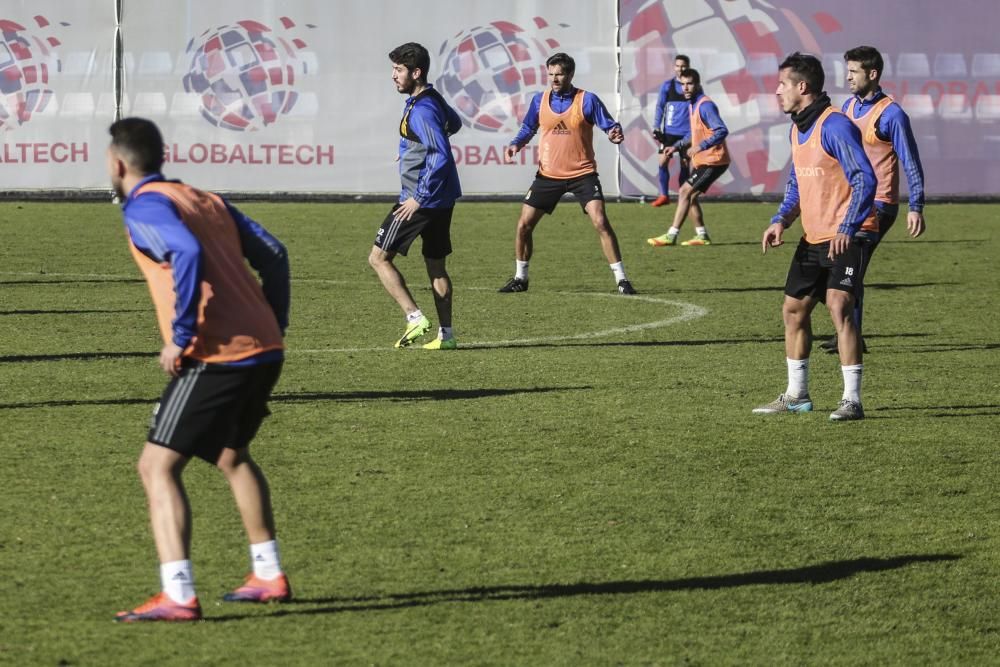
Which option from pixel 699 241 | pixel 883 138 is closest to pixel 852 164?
pixel 883 138

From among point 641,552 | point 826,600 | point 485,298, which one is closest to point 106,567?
point 641,552

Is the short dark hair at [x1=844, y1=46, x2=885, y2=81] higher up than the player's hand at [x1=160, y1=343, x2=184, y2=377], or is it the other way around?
the short dark hair at [x1=844, y1=46, x2=885, y2=81]

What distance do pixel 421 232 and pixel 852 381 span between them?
4.06 metres

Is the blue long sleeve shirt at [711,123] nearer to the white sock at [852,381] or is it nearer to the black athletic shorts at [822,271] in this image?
the black athletic shorts at [822,271]

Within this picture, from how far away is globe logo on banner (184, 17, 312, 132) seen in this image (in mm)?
29438

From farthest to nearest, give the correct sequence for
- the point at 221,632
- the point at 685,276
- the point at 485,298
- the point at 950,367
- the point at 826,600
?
the point at 685,276, the point at 485,298, the point at 950,367, the point at 826,600, the point at 221,632

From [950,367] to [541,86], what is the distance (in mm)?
17729

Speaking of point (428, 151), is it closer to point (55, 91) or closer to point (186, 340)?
point (186, 340)

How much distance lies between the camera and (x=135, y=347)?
12.9 m

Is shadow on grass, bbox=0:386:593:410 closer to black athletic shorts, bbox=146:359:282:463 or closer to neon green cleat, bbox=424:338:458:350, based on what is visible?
neon green cleat, bbox=424:338:458:350

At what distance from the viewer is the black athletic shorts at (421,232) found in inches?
513

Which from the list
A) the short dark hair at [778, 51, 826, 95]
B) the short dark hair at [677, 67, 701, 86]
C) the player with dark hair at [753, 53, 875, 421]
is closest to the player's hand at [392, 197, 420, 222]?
the player with dark hair at [753, 53, 875, 421]

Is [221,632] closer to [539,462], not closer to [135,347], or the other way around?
[539,462]

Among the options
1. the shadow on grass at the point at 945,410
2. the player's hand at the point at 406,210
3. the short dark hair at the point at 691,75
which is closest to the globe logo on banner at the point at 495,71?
the short dark hair at the point at 691,75
